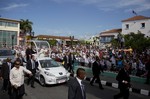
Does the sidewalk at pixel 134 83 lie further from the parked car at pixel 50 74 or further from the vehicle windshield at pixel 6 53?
the vehicle windshield at pixel 6 53

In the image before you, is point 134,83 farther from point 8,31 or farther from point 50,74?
point 8,31

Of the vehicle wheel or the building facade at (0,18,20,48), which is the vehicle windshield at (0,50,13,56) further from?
the building facade at (0,18,20,48)

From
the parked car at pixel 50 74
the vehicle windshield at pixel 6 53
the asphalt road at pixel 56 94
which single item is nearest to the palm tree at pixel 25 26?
the vehicle windshield at pixel 6 53

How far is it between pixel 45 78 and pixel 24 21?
62.7 m

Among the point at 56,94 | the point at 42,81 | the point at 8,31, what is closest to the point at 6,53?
the point at 42,81

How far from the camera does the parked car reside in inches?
444

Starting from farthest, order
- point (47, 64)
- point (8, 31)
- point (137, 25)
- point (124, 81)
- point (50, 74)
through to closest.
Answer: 1. point (8, 31)
2. point (137, 25)
3. point (47, 64)
4. point (50, 74)
5. point (124, 81)

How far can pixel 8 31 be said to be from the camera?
211ft

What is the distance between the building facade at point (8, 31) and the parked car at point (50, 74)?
50.3m

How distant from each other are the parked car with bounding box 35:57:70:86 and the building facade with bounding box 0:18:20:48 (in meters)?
50.3

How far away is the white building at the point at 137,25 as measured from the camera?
181 ft

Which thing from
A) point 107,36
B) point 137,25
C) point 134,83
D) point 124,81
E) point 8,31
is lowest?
point 134,83

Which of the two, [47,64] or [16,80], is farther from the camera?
[47,64]

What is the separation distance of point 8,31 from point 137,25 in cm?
3911
